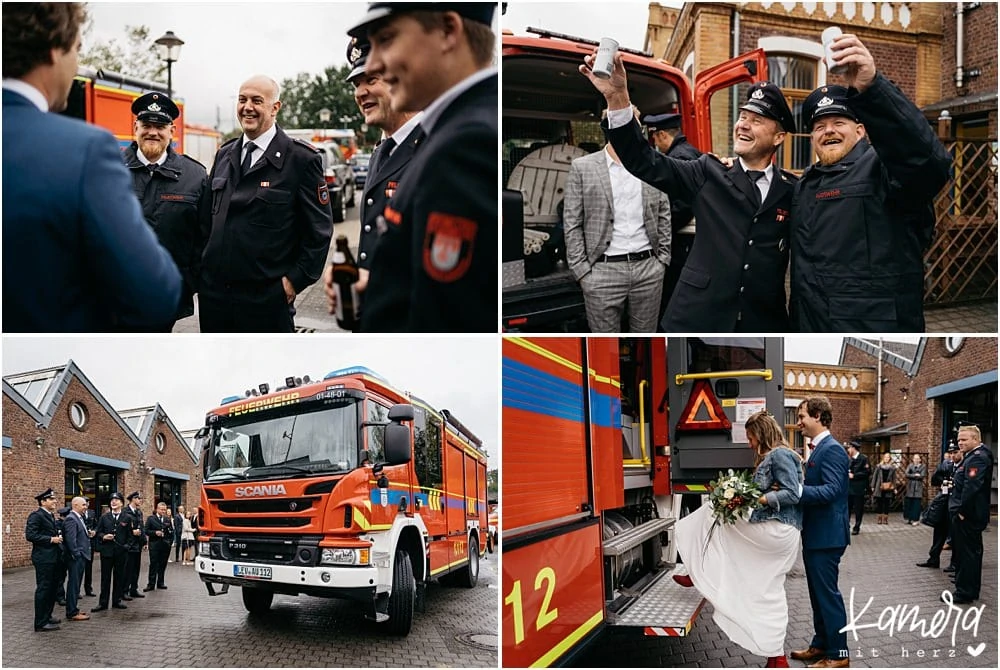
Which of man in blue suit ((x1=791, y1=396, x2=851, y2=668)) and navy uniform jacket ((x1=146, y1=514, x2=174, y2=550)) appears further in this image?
man in blue suit ((x1=791, y1=396, x2=851, y2=668))

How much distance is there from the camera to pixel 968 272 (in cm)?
533

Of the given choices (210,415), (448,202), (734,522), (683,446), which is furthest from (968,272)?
(210,415)

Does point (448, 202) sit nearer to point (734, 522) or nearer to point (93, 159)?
point (93, 159)

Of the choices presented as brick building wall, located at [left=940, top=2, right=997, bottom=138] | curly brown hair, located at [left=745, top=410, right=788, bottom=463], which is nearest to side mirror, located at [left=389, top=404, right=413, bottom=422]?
curly brown hair, located at [left=745, top=410, right=788, bottom=463]

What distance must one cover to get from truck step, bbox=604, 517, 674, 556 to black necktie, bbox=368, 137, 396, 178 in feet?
6.58

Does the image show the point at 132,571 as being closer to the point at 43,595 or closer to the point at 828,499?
the point at 43,595

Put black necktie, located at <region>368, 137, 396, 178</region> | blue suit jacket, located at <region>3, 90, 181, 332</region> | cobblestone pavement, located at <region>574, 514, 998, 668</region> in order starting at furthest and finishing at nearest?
cobblestone pavement, located at <region>574, 514, 998, 668</region>
black necktie, located at <region>368, 137, 396, 178</region>
blue suit jacket, located at <region>3, 90, 181, 332</region>

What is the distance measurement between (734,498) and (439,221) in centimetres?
222

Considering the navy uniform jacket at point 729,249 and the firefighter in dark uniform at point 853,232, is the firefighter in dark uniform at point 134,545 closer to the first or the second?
the navy uniform jacket at point 729,249

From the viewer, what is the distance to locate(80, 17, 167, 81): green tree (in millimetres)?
2832

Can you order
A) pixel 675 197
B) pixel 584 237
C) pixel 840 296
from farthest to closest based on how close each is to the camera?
pixel 584 237, pixel 675 197, pixel 840 296

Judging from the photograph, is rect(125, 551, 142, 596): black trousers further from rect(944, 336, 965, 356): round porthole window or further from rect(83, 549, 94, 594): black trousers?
rect(944, 336, 965, 356): round porthole window

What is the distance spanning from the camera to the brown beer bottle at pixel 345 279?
8.67 ft

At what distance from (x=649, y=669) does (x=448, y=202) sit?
2.66m
